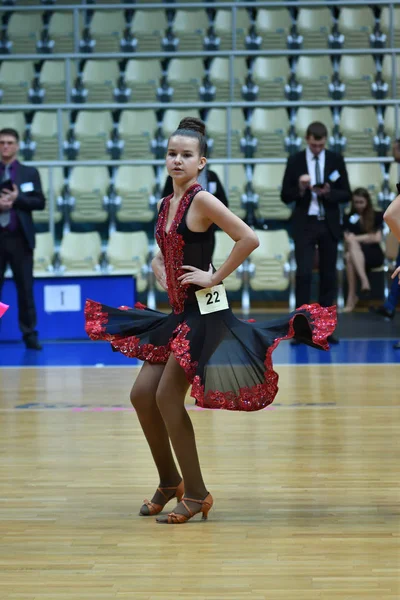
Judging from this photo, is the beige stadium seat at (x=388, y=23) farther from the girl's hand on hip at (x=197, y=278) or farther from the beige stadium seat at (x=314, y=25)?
the girl's hand on hip at (x=197, y=278)

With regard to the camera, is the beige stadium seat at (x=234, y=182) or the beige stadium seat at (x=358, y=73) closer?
the beige stadium seat at (x=234, y=182)

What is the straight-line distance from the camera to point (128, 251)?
38.0ft

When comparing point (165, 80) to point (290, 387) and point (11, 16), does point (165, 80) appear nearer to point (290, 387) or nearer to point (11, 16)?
point (11, 16)

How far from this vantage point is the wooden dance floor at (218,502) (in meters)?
3.48

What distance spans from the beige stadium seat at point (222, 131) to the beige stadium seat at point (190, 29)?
152 cm

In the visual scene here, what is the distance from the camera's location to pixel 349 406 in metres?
6.82

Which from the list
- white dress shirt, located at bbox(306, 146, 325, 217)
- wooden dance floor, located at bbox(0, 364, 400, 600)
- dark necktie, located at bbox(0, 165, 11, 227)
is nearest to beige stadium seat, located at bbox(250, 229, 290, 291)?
white dress shirt, located at bbox(306, 146, 325, 217)

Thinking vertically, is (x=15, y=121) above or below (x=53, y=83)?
below

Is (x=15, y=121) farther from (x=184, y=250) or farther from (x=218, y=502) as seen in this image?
(x=218, y=502)

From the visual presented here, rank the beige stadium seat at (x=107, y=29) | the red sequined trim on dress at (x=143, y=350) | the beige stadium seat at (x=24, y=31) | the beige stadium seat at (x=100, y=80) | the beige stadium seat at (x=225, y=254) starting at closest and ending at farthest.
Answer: the red sequined trim on dress at (x=143, y=350), the beige stadium seat at (x=225, y=254), the beige stadium seat at (x=100, y=80), the beige stadium seat at (x=107, y=29), the beige stadium seat at (x=24, y=31)

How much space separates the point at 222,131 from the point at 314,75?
1.45 meters

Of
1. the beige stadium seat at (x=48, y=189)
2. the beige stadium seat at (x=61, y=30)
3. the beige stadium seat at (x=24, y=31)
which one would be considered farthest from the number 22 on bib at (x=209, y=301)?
the beige stadium seat at (x=24, y=31)

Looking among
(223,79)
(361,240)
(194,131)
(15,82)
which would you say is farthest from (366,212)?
(194,131)

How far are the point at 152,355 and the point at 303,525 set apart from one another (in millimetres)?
915
